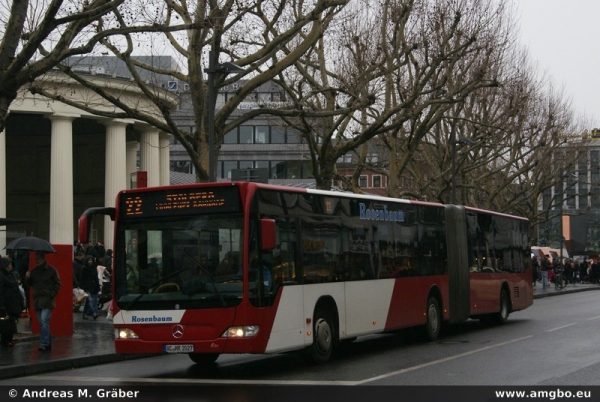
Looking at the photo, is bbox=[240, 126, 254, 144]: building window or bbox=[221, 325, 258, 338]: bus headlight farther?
bbox=[240, 126, 254, 144]: building window

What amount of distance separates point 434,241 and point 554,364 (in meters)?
6.22

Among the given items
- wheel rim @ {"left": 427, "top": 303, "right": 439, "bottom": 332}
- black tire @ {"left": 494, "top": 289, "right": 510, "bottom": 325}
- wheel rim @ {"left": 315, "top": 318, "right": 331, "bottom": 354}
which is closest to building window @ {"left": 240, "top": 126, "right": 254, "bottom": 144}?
black tire @ {"left": 494, "top": 289, "right": 510, "bottom": 325}

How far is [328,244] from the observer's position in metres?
15.7

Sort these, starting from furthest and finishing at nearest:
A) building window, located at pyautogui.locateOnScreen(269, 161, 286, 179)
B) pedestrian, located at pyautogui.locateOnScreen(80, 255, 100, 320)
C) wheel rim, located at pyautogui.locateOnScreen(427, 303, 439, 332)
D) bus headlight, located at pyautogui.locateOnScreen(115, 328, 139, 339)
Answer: building window, located at pyautogui.locateOnScreen(269, 161, 286, 179)
pedestrian, located at pyautogui.locateOnScreen(80, 255, 100, 320)
wheel rim, located at pyautogui.locateOnScreen(427, 303, 439, 332)
bus headlight, located at pyautogui.locateOnScreen(115, 328, 139, 339)

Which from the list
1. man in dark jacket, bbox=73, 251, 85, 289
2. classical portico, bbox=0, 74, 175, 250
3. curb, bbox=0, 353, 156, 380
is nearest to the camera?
curb, bbox=0, 353, 156, 380

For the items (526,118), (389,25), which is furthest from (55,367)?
(526,118)

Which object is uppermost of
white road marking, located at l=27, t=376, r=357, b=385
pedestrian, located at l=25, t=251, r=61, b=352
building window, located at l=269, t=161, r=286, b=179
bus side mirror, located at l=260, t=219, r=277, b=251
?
building window, located at l=269, t=161, r=286, b=179

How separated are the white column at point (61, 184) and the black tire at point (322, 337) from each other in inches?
1273

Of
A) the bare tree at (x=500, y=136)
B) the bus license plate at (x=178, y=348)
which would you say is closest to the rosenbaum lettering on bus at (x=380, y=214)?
the bus license plate at (x=178, y=348)

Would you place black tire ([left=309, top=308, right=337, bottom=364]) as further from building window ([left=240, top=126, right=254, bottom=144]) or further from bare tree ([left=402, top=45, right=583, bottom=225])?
building window ([left=240, top=126, right=254, bottom=144])

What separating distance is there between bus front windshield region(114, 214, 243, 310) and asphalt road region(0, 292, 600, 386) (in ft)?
3.74

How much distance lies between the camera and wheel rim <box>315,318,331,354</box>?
15.1 metres

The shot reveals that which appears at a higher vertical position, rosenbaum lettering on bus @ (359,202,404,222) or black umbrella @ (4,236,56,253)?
rosenbaum lettering on bus @ (359,202,404,222)

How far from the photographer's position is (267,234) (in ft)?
43.7
